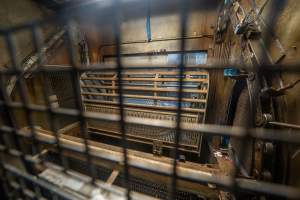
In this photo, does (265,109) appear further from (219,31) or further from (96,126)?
(96,126)

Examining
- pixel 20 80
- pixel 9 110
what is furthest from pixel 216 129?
pixel 9 110

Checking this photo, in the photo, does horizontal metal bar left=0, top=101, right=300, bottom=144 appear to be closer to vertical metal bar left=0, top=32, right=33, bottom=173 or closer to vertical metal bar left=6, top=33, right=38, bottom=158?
vertical metal bar left=6, top=33, right=38, bottom=158

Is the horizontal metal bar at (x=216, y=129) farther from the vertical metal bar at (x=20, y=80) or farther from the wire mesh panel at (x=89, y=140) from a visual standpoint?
the vertical metal bar at (x=20, y=80)

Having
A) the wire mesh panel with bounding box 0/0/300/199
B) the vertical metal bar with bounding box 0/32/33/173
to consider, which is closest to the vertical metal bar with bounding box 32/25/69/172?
the wire mesh panel with bounding box 0/0/300/199

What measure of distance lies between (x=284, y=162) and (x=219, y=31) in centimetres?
191

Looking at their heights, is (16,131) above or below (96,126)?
above

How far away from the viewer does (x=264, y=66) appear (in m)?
0.29

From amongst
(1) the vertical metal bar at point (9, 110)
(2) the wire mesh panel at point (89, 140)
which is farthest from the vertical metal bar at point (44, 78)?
(1) the vertical metal bar at point (9, 110)

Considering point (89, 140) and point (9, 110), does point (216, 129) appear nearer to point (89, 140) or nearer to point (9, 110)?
point (89, 140)

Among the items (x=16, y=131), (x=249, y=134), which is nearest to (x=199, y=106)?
(x=249, y=134)

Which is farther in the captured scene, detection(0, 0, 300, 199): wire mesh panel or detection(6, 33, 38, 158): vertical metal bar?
detection(6, 33, 38, 158): vertical metal bar

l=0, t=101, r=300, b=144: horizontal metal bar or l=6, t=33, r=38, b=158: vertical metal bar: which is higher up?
l=6, t=33, r=38, b=158: vertical metal bar

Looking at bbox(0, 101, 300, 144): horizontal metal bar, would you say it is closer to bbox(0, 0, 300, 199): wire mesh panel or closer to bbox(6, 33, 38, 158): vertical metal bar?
bbox(0, 0, 300, 199): wire mesh panel

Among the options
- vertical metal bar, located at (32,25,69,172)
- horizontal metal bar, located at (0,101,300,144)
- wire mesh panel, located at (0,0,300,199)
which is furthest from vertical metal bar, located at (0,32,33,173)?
horizontal metal bar, located at (0,101,300,144)
